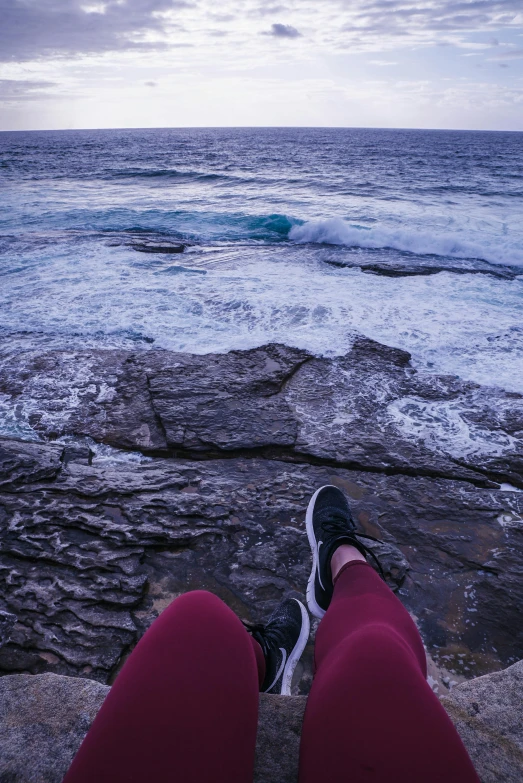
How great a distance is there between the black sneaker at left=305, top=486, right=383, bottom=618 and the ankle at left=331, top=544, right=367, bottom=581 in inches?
0.8

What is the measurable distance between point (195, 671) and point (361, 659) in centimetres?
43

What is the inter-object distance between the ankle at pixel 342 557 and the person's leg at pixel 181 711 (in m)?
0.77

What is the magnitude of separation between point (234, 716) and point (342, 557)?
1.02 meters

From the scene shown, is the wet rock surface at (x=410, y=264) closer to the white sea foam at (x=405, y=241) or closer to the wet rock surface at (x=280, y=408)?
the white sea foam at (x=405, y=241)

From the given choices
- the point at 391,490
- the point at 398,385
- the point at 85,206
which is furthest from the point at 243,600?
the point at 85,206

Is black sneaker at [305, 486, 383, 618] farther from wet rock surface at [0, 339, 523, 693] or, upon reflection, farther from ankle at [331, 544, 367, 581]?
wet rock surface at [0, 339, 523, 693]

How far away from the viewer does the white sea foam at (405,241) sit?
9.33 m

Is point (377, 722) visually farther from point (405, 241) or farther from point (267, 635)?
point (405, 241)

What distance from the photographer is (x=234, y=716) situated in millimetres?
1119

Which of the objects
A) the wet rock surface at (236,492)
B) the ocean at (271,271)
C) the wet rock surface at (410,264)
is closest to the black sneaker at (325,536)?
the wet rock surface at (236,492)

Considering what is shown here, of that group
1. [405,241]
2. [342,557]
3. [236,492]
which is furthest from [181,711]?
[405,241]

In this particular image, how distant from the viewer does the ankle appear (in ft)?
6.50

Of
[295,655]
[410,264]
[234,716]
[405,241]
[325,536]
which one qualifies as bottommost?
[295,655]

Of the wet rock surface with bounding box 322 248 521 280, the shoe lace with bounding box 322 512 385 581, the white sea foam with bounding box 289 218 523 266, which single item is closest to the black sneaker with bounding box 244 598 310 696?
the shoe lace with bounding box 322 512 385 581
